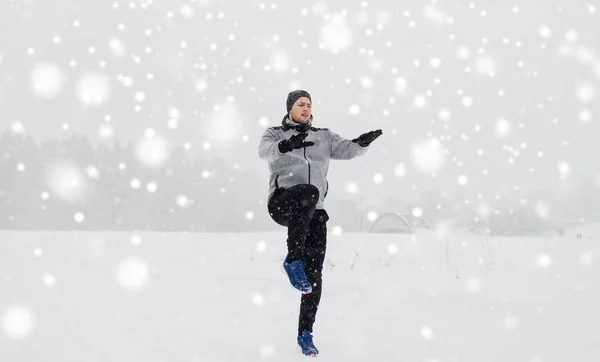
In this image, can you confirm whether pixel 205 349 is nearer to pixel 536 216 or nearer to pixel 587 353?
pixel 587 353

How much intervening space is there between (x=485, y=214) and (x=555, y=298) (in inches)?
1972

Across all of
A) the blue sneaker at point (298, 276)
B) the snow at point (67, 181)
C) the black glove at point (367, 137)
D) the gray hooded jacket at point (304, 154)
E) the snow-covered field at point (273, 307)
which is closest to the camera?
the snow-covered field at point (273, 307)

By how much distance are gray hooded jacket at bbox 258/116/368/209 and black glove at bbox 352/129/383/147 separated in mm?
36

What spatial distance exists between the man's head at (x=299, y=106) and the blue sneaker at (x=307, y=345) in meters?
1.43

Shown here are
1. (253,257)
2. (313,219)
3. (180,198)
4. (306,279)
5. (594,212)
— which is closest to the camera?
(306,279)

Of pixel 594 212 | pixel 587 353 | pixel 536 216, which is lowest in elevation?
pixel 587 353

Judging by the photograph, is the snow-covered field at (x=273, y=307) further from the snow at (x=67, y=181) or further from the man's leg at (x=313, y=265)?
the snow at (x=67, y=181)

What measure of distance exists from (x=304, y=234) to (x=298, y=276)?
280 mm

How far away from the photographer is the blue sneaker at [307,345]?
275 centimetres

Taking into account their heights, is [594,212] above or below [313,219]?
above

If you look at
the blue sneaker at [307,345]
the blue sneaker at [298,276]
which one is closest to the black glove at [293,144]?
the blue sneaker at [298,276]

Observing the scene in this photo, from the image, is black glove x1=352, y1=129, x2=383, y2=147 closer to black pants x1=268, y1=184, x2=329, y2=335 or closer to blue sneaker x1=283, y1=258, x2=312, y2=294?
black pants x1=268, y1=184, x2=329, y2=335

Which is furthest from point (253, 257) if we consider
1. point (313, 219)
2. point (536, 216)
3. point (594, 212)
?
point (594, 212)

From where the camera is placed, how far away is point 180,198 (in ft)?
146
